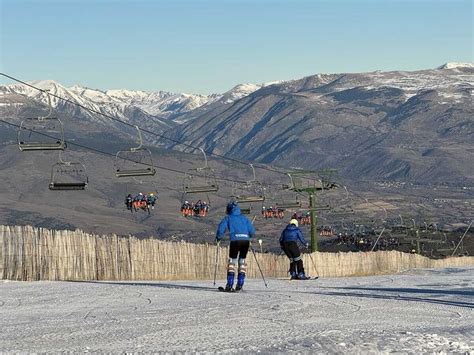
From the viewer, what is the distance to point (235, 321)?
550 inches

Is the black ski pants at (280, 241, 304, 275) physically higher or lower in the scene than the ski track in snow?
higher

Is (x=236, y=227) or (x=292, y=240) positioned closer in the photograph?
(x=236, y=227)

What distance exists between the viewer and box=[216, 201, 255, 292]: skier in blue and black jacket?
69.9ft

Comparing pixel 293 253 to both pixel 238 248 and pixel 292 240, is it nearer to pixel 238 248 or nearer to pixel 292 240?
pixel 292 240

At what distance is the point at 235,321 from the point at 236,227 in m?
7.45

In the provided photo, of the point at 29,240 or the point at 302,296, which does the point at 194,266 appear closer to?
the point at 29,240

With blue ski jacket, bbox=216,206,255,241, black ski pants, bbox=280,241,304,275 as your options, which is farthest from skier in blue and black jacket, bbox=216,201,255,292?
black ski pants, bbox=280,241,304,275

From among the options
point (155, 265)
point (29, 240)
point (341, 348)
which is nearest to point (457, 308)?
point (341, 348)

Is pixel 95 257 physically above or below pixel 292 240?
below

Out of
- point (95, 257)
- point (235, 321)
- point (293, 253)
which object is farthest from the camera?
point (293, 253)

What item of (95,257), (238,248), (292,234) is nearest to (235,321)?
(238,248)

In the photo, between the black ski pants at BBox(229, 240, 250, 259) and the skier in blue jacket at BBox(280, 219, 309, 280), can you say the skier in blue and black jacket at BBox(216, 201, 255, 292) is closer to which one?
the black ski pants at BBox(229, 240, 250, 259)

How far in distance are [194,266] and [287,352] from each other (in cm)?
2488

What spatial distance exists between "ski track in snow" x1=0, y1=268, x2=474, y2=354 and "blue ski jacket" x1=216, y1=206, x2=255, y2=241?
1219 millimetres
